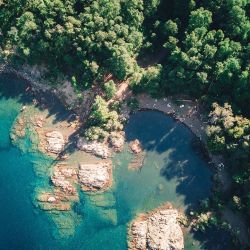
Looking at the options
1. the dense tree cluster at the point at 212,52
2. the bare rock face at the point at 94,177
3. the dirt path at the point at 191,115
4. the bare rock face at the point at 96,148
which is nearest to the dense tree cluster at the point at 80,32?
the dense tree cluster at the point at 212,52

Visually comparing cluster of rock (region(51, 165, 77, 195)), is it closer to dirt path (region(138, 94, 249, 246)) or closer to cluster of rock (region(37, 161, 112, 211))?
cluster of rock (region(37, 161, 112, 211))

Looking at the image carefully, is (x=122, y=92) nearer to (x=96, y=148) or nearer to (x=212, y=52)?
(x=96, y=148)

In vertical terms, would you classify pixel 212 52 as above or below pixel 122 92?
above

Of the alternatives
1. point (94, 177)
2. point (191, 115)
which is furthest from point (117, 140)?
point (191, 115)

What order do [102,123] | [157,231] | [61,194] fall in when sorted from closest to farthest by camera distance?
[157,231], [102,123], [61,194]

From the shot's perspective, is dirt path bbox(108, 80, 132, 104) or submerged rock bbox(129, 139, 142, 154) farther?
dirt path bbox(108, 80, 132, 104)

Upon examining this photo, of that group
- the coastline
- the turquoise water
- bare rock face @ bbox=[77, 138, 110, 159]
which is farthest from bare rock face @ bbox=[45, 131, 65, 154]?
the coastline

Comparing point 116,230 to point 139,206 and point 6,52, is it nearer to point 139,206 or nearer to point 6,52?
point 139,206

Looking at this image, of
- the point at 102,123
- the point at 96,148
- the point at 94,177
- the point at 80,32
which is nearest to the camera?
the point at 80,32
